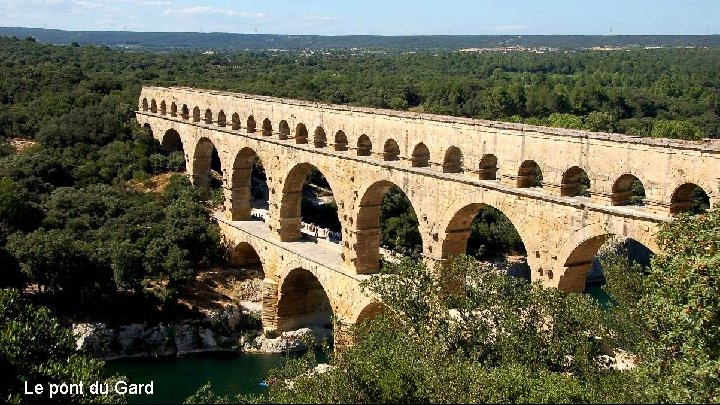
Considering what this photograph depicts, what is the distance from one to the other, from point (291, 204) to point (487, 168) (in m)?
10.3

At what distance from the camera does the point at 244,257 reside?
31484 mm

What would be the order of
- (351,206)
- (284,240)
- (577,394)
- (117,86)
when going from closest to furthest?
(577,394) → (351,206) → (284,240) → (117,86)

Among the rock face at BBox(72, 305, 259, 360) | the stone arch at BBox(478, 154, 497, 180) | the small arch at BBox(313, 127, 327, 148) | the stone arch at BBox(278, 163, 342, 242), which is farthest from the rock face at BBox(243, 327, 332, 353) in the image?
the stone arch at BBox(478, 154, 497, 180)

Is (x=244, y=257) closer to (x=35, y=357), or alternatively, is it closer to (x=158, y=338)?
(x=158, y=338)

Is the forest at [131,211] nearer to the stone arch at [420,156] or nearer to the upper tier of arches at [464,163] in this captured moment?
the upper tier of arches at [464,163]

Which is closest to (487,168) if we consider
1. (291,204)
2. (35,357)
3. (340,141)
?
(340,141)

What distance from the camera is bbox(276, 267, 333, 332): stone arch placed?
27.8 metres

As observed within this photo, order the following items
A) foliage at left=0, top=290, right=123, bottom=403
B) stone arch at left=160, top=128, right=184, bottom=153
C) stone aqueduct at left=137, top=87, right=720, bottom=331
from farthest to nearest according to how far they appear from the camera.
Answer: stone arch at left=160, top=128, right=184, bottom=153 < stone aqueduct at left=137, top=87, right=720, bottom=331 < foliage at left=0, top=290, right=123, bottom=403

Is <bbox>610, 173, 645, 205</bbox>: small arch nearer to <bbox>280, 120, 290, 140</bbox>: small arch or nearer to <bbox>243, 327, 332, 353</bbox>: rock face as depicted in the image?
<bbox>243, 327, 332, 353</bbox>: rock face

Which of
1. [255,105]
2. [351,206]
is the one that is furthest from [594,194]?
[255,105]

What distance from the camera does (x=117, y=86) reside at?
50.4 m

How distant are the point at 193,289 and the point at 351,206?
28.6 feet

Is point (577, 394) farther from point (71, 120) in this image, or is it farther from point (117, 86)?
point (117, 86)

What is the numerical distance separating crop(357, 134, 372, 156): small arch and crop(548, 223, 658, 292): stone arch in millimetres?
7954
